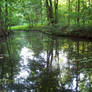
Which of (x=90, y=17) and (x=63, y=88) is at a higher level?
(x=90, y=17)

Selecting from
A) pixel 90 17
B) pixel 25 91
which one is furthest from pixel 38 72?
pixel 90 17

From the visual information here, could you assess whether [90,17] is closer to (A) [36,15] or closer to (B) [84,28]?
(B) [84,28]

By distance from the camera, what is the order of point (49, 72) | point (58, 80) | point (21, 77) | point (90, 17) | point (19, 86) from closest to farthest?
1. point (19, 86)
2. point (58, 80)
3. point (21, 77)
4. point (49, 72)
5. point (90, 17)

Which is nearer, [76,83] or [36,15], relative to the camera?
[76,83]

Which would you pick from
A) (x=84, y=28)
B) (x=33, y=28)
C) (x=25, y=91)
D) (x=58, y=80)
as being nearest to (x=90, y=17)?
(x=84, y=28)

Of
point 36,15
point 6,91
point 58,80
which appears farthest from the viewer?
point 36,15

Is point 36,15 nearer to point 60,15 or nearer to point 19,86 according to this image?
point 60,15

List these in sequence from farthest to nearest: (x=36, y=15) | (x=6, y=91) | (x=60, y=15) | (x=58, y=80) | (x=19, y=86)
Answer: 1. (x=36, y=15)
2. (x=60, y=15)
3. (x=58, y=80)
4. (x=19, y=86)
5. (x=6, y=91)

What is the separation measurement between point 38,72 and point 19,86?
5.15 ft

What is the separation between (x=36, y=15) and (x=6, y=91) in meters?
44.3

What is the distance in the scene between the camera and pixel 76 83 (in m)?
4.98

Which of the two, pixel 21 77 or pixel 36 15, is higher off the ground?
pixel 36 15

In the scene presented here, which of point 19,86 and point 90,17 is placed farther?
point 90,17

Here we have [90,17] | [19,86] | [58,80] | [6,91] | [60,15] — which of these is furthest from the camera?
[60,15]
